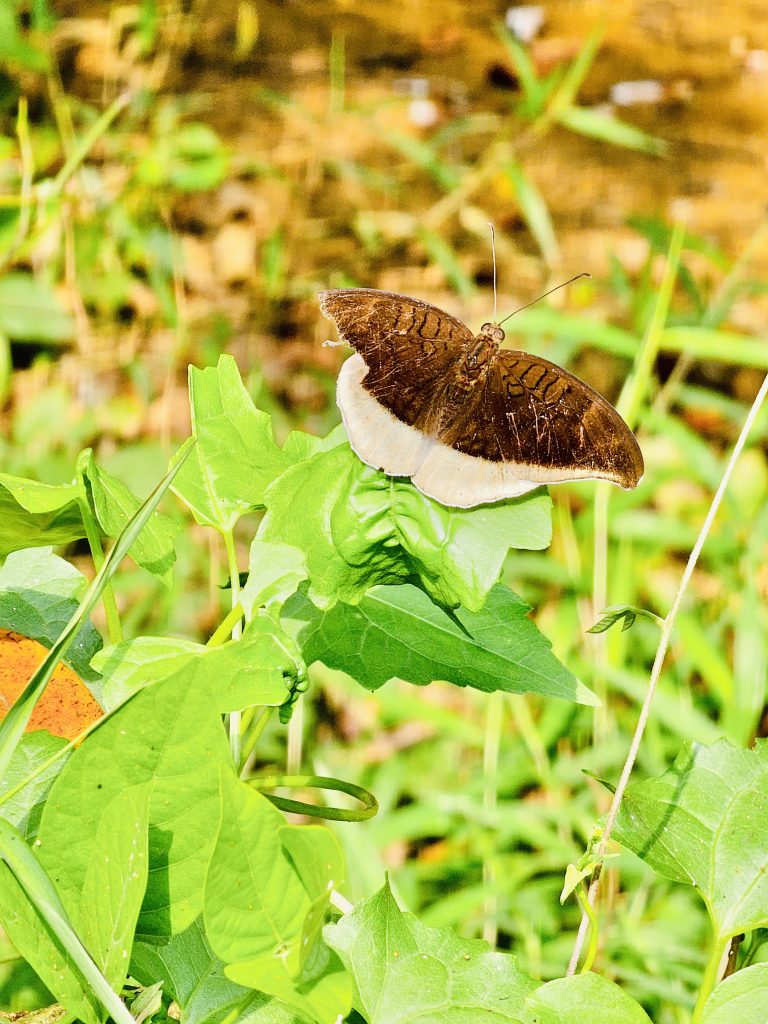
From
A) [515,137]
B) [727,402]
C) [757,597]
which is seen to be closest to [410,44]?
[515,137]

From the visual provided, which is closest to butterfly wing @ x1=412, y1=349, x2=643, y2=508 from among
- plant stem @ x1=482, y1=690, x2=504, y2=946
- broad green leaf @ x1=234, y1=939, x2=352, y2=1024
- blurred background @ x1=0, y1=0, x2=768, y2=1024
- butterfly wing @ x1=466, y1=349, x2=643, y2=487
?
butterfly wing @ x1=466, y1=349, x2=643, y2=487

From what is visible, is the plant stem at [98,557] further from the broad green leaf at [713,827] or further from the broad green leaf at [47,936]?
the broad green leaf at [713,827]

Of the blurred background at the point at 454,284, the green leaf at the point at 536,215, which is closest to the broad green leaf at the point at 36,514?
the blurred background at the point at 454,284

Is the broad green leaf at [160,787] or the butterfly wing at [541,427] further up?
the broad green leaf at [160,787]

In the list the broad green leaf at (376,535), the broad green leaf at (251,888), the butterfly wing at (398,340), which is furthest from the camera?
the butterfly wing at (398,340)

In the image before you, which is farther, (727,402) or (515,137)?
(515,137)

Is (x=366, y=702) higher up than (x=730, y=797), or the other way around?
(x=730, y=797)

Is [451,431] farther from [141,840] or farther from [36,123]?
[36,123]

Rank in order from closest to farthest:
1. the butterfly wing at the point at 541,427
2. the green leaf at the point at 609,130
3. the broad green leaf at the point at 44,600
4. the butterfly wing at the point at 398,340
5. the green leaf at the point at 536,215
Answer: the broad green leaf at the point at 44,600, the butterfly wing at the point at 541,427, the butterfly wing at the point at 398,340, the green leaf at the point at 536,215, the green leaf at the point at 609,130

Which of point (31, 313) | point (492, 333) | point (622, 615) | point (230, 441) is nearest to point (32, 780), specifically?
point (230, 441)
